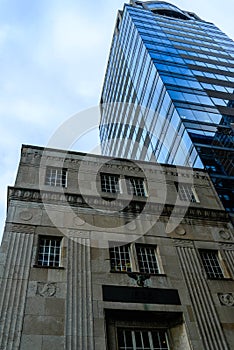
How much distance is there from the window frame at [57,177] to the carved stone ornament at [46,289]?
710 cm

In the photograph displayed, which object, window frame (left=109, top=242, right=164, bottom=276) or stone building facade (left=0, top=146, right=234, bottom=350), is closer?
stone building facade (left=0, top=146, right=234, bottom=350)

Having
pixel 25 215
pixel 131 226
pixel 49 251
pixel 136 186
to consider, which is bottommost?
pixel 49 251

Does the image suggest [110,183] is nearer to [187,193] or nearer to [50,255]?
[187,193]

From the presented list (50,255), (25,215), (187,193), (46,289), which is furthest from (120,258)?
(187,193)

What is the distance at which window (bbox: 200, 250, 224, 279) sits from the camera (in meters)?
17.4

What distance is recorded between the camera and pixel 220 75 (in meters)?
43.0

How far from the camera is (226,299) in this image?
52.0ft

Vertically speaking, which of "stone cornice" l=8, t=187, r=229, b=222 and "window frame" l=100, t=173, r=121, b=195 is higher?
"window frame" l=100, t=173, r=121, b=195

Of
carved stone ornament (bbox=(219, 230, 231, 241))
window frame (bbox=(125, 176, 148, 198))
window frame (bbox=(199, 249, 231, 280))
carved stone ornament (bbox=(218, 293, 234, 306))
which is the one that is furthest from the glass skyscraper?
carved stone ornament (bbox=(218, 293, 234, 306))

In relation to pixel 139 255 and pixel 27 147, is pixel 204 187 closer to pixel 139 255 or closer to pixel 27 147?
pixel 139 255

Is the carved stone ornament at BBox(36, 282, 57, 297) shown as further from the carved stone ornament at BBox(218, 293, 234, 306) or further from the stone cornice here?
the carved stone ornament at BBox(218, 293, 234, 306)

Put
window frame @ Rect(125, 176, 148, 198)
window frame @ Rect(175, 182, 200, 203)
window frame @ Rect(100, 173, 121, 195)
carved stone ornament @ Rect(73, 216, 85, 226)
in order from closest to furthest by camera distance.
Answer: carved stone ornament @ Rect(73, 216, 85, 226)
window frame @ Rect(100, 173, 121, 195)
window frame @ Rect(125, 176, 148, 198)
window frame @ Rect(175, 182, 200, 203)

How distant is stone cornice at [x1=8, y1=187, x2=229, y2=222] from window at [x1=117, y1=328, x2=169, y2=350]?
6.97m

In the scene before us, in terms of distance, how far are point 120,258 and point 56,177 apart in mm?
7100
